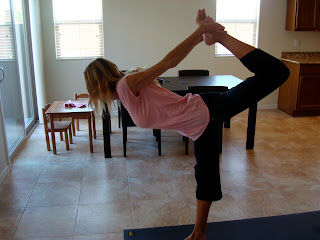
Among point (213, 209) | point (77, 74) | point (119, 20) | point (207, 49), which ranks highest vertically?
point (119, 20)

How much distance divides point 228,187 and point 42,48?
3443 mm

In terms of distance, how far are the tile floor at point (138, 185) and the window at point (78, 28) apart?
4.73 ft

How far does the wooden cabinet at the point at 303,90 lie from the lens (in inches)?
207

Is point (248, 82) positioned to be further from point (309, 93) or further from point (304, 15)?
→ point (304, 15)

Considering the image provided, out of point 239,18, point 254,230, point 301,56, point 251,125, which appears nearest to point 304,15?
point 301,56

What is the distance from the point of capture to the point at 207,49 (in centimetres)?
552

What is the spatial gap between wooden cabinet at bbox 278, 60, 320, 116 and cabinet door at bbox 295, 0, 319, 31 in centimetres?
58

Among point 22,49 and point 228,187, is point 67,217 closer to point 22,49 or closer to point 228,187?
point 228,187

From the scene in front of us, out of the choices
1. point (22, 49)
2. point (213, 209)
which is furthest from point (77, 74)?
point (213, 209)

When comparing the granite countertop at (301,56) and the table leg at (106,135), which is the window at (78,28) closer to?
the table leg at (106,135)

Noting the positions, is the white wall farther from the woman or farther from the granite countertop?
the woman

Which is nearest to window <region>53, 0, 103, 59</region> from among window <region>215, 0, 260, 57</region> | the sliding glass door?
the sliding glass door

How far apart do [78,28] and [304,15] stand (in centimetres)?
338

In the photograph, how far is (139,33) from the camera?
17.4 ft
